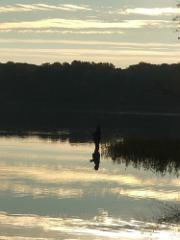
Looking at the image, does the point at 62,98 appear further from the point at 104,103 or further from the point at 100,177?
the point at 100,177

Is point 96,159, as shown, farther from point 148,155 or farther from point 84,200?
point 84,200

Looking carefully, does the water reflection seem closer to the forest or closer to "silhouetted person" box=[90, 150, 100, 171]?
"silhouetted person" box=[90, 150, 100, 171]

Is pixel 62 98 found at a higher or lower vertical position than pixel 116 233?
lower

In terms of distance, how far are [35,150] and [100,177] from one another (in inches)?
598

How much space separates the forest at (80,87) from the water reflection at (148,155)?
97.2 metres

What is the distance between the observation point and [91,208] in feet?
64.6

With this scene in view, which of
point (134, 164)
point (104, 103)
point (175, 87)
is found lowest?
point (104, 103)

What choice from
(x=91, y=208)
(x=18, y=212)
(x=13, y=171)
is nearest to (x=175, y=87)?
(x=91, y=208)

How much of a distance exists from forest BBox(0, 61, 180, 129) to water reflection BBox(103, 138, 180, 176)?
97.2 metres

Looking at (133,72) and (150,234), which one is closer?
(150,234)

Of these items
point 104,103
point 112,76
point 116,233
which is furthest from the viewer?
point 112,76

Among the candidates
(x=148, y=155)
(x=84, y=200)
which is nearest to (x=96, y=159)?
(x=148, y=155)

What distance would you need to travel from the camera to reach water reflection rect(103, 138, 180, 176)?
3305cm

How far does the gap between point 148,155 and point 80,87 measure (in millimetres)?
128067
